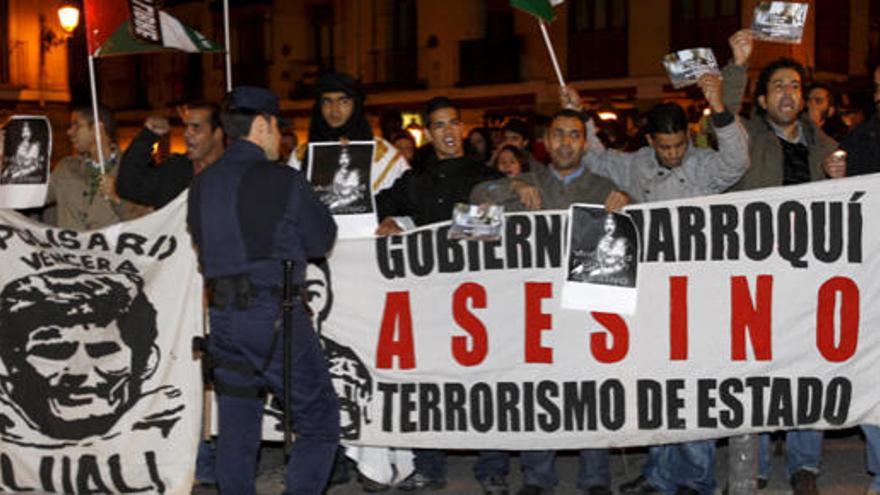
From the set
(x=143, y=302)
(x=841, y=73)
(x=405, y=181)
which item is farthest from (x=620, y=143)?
(x=841, y=73)

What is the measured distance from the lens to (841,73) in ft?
100

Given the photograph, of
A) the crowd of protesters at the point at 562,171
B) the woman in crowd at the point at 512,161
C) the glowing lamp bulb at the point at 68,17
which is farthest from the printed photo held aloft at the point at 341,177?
the glowing lamp bulb at the point at 68,17

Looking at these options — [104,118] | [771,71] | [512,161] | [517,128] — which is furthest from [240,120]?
[517,128]

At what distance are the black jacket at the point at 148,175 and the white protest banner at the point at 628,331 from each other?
1100mm

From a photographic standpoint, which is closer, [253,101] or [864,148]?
[253,101]

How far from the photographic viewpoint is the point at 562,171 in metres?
6.77

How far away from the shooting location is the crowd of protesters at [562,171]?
657cm

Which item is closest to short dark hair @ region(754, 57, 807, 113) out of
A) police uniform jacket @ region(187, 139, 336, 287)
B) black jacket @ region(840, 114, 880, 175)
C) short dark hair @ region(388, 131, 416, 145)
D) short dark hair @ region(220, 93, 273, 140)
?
black jacket @ region(840, 114, 880, 175)

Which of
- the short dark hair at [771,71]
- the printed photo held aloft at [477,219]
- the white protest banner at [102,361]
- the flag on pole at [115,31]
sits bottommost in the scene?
the white protest banner at [102,361]

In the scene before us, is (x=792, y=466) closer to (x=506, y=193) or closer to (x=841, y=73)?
A: (x=506, y=193)

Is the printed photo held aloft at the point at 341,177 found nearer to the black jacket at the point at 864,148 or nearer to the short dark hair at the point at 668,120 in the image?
the short dark hair at the point at 668,120

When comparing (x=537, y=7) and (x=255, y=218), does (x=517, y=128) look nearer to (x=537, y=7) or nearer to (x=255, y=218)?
(x=537, y=7)

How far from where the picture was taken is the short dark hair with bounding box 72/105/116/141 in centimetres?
788

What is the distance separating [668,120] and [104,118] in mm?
3298
